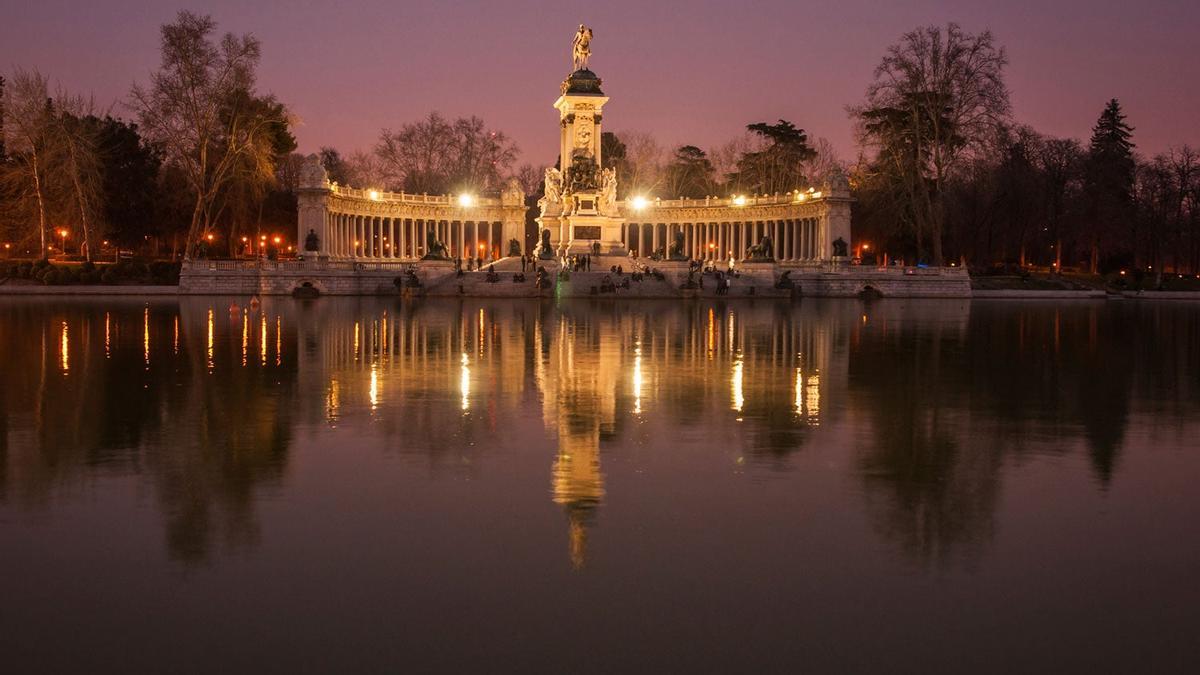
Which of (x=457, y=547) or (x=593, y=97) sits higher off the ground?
(x=593, y=97)

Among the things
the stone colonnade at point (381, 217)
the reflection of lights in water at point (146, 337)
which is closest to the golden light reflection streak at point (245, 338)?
the reflection of lights in water at point (146, 337)

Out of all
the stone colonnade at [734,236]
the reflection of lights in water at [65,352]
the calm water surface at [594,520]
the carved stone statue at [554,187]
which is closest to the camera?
the calm water surface at [594,520]

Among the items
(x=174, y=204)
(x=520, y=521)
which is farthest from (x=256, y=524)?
(x=174, y=204)

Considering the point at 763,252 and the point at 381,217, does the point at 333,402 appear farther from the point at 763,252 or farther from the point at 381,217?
the point at 381,217

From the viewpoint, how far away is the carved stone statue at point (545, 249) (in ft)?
253

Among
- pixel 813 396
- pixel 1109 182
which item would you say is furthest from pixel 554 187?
pixel 813 396

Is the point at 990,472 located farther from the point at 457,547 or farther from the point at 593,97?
the point at 593,97

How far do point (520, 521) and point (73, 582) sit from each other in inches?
145

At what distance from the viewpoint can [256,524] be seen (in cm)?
1032

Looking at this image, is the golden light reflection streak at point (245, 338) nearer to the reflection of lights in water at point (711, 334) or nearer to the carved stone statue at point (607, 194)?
the reflection of lights in water at point (711, 334)

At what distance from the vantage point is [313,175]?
87938 millimetres

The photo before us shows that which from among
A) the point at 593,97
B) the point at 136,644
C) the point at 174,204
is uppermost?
the point at 593,97

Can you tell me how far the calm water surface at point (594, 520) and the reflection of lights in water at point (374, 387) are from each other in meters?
0.13

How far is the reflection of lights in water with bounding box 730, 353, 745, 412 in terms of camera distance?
18.2m
